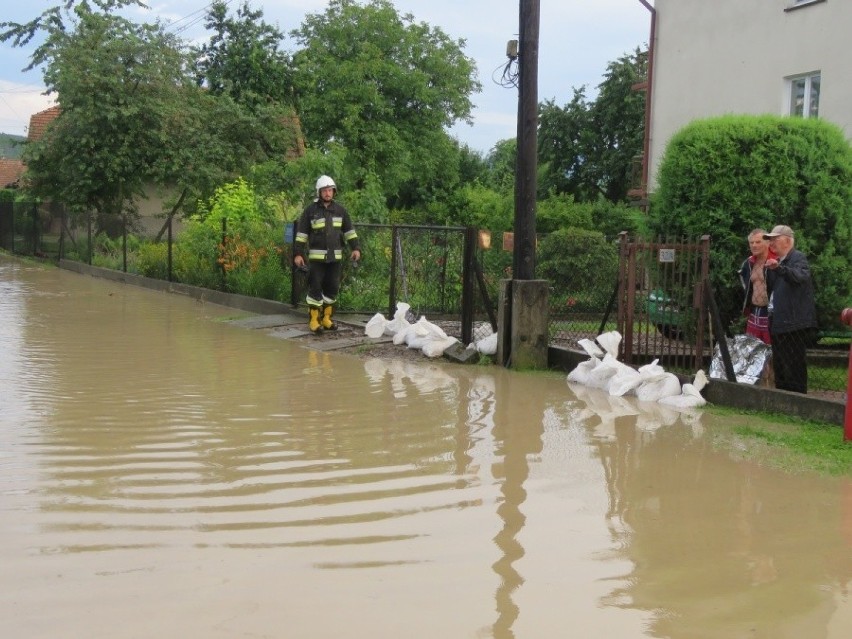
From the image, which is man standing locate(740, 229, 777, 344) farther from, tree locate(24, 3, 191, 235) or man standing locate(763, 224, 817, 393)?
tree locate(24, 3, 191, 235)

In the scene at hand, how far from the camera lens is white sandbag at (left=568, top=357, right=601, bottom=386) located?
9250 mm

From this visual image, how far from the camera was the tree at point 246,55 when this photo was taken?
1972 inches

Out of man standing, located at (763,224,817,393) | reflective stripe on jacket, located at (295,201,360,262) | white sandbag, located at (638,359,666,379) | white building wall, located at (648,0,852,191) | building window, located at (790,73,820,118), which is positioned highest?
white building wall, located at (648,0,852,191)

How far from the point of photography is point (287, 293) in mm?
15500

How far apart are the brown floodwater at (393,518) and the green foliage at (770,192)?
2.46 m

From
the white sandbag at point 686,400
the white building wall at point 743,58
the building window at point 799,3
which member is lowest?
the white sandbag at point 686,400

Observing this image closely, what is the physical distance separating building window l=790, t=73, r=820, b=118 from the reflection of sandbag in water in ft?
39.2

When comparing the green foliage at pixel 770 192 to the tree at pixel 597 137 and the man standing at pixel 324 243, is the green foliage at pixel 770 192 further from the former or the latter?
the tree at pixel 597 137

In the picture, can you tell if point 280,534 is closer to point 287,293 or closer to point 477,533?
point 477,533

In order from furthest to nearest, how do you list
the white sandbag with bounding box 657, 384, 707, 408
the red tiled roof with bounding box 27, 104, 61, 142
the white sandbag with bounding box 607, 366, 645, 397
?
the red tiled roof with bounding box 27, 104, 61, 142
the white sandbag with bounding box 607, 366, 645, 397
the white sandbag with bounding box 657, 384, 707, 408

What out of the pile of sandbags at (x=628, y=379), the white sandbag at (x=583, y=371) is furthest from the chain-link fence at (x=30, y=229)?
the pile of sandbags at (x=628, y=379)

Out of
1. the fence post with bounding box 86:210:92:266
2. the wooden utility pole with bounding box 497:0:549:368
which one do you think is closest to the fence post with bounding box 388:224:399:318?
the wooden utility pole with bounding box 497:0:549:368

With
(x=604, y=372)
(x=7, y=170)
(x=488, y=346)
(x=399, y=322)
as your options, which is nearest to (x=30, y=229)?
(x=399, y=322)

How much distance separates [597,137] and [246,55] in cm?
1812
